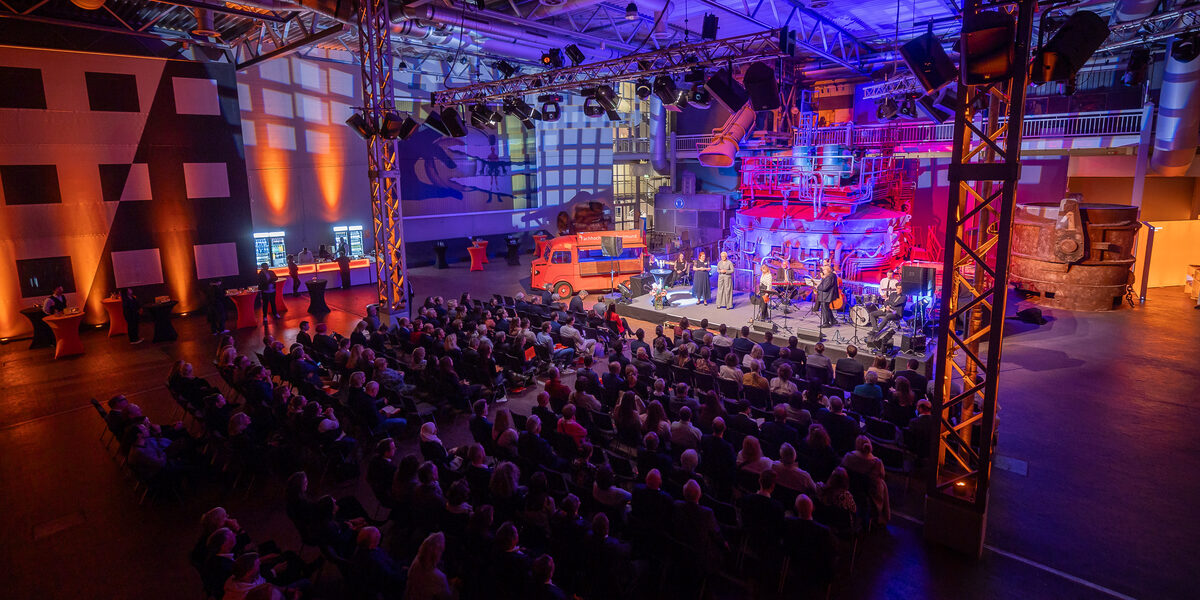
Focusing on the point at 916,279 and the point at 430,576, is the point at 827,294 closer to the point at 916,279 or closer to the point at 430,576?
the point at 916,279

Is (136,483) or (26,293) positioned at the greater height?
(26,293)

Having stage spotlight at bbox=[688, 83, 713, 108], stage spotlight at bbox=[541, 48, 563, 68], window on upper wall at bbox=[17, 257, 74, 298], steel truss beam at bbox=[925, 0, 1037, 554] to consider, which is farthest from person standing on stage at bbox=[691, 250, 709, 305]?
window on upper wall at bbox=[17, 257, 74, 298]

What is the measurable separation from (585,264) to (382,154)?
6.80 meters

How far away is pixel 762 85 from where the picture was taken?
37.1 ft

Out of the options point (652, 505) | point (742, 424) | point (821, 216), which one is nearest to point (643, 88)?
point (821, 216)

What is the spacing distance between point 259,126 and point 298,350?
39.1 feet

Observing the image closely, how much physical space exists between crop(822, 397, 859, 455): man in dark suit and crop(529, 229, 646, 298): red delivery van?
11.4 meters

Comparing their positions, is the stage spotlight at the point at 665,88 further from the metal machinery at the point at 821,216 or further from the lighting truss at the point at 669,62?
the metal machinery at the point at 821,216

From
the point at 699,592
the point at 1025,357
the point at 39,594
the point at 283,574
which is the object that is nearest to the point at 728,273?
the point at 1025,357

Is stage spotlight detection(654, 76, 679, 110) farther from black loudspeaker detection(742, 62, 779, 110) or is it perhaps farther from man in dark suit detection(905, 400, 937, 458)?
man in dark suit detection(905, 400, 937, 458)

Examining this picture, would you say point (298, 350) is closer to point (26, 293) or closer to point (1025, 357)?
point (26, 293)

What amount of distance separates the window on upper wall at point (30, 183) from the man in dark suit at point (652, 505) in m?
17.1

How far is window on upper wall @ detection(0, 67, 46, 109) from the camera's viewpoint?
14.2 meters

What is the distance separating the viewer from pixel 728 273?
51.7ft
